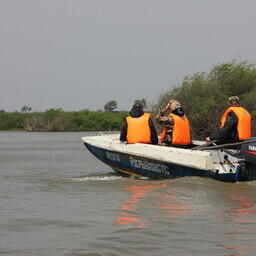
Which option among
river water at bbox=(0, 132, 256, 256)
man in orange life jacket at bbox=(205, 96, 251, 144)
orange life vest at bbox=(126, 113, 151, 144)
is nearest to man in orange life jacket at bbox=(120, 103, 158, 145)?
orange life vest at bbox=(126, 113, 151, 144)

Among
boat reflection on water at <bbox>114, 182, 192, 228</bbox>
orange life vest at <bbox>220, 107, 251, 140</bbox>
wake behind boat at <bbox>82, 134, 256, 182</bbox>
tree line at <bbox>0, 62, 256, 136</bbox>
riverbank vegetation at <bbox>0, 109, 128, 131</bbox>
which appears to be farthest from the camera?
riverbank vegetation at <bbox>0, 109, 128, 131</bbox>

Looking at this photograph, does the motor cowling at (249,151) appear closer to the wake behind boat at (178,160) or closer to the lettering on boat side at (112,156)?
the wake behind boat at (178,160)

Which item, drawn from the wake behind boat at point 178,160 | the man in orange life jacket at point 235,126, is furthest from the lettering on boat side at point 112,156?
the man in orange life jacket at point 235,126

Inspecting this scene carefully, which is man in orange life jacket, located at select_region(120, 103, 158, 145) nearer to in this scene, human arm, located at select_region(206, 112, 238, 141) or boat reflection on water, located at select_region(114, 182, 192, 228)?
human arm, located at select_region(206, 112, 238, 141)

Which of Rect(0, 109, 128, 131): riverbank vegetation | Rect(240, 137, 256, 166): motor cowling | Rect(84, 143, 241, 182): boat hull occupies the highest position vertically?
Rect(0, 109, 128, 131): riverbank vegetation

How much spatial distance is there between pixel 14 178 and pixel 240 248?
23.6 feet

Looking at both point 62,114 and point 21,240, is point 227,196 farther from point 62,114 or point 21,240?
point 62,114

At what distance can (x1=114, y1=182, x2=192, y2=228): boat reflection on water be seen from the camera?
6.51 m

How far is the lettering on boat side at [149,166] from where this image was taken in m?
10.1

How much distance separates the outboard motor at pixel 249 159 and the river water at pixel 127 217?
14 centimetres

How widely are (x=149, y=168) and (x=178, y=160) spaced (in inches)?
36.4

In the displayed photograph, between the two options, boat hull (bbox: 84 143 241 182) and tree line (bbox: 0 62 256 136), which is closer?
boat hull (bbox: 84 143 241 182)

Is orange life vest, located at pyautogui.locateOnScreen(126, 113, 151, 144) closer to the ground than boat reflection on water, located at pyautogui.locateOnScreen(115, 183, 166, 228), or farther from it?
farther from it

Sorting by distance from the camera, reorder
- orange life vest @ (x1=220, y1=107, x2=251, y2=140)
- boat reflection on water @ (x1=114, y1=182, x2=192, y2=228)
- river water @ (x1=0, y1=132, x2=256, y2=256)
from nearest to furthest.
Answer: river water @ (x1=0, y1=132, x2=256, y2=256), boat reflection on water @ (x1=114, y1=182, x2=192, y2=228), orange life vest @ (x1=220, y1=107, x2=251, y2=140)
